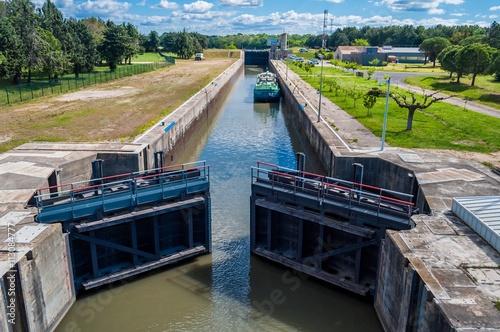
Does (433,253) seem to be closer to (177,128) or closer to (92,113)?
(177,128)

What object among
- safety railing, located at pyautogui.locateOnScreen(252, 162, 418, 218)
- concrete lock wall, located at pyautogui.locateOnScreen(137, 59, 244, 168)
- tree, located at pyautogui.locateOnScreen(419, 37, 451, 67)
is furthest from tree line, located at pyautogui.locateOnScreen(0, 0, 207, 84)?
tree, located at pyautogui.locateOnScreen(419, 37, 451, 67)

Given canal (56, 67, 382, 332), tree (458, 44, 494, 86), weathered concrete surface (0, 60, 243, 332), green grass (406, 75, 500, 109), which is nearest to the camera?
weathered concrete surface (0, 60, 243, 332)

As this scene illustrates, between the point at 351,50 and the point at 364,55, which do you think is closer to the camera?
the point at 364,55

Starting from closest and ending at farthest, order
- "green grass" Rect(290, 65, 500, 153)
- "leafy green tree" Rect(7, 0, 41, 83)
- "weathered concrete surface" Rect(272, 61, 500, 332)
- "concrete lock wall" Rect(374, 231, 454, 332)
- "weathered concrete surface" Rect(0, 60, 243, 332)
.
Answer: "weathered concrete surface" Rect(272, 61, 500, 332)
"concrete lock wall" Rect(374, 231, 454, 332)
"weathered concrete surface" Rect(0, 60, 243, 332)
"green grass" Rect(290, 65, 500, 153)
"leafy green tree" Rect(7, 0, 41, 83)

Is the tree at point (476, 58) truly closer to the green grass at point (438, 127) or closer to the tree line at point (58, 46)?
the tree line at point (58, 46)

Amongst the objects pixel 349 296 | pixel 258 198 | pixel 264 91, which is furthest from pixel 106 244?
pixel 264 91

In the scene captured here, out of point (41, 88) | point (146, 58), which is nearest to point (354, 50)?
point (146, 58)

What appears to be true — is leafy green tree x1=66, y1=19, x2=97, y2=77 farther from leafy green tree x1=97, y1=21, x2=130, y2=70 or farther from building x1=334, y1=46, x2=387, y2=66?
building x1=334, y1=46, x2=387, y2=66

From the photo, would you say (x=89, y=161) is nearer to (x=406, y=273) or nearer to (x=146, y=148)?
(x=146, y=148)
